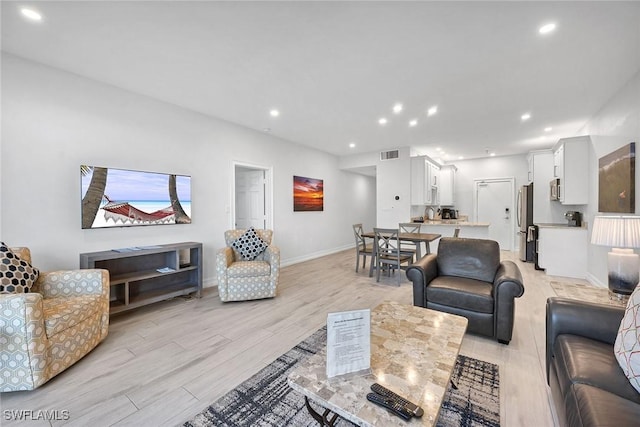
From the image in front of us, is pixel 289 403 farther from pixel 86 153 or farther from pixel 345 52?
pixel 86 153

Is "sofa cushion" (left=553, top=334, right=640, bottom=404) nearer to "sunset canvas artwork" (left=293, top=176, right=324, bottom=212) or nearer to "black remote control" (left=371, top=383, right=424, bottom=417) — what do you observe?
"black remote control" (left=371, top=383, right=424, bottom=417)

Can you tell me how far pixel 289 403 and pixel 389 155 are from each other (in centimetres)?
581

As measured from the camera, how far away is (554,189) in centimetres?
502

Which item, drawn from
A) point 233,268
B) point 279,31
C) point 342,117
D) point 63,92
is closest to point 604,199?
point 342,117

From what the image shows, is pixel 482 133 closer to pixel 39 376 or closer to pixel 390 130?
pixel 390 130

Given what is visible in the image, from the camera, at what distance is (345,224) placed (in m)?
7.55

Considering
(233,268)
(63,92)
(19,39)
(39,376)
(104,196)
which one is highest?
(19,39)

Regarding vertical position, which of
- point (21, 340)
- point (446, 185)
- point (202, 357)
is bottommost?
point (202, 357)

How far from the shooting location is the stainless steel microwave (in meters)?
4.84

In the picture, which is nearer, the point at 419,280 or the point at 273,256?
the point at 419,280

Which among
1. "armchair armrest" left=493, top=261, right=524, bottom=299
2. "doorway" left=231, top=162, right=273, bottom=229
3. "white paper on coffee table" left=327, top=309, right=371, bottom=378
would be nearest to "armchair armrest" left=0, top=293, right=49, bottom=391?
"white paper on coffee table" left=327, top=309, right=371, bottom=378

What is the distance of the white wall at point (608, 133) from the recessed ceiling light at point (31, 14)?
5.62 meters

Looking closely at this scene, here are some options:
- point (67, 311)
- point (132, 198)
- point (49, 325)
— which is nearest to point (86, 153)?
point (132, 198)

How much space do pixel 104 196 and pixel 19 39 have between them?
1512 millimetres
